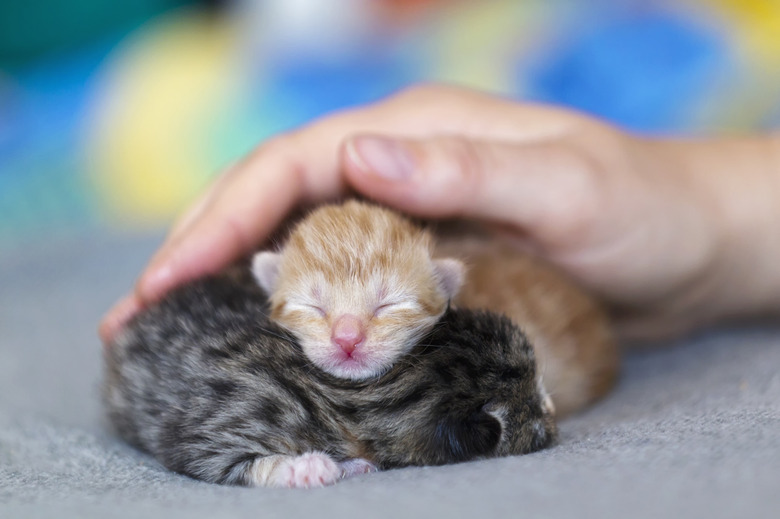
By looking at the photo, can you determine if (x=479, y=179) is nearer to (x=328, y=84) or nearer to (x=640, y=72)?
(x=640, y=72)

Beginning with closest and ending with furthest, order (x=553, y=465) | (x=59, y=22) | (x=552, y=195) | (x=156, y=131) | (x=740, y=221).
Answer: (x=553, y=465), (x=552, y=195), (x=740, y=221), (x=156, y=131), (x=59, y=22)

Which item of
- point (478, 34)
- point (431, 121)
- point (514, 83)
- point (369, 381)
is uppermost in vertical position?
point (478, 34)

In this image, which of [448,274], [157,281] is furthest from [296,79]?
[448,274]

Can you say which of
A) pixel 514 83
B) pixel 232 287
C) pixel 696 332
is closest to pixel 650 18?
pixel 514 83

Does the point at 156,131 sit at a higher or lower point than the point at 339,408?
higher

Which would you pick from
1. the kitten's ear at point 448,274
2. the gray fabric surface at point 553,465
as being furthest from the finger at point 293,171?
the kitten's ear at point 448,274

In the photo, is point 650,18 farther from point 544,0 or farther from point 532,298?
point 532,298

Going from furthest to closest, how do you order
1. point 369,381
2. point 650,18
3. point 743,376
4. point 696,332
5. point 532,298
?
point 650,18
point 696,332
point 532,298
point 743,376
point 369,381
